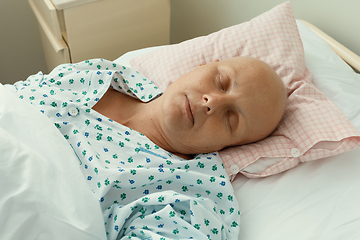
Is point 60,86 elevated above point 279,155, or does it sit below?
above

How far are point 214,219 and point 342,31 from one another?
994 millimetres

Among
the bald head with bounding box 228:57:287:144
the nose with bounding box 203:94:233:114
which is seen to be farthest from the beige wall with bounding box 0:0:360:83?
the nose with bounding box 203:94:233:114

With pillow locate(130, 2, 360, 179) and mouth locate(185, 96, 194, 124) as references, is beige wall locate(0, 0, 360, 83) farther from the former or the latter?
mouth locate(185, 96, 194, 124)

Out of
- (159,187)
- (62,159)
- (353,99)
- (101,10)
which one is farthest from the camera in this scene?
(101,10)

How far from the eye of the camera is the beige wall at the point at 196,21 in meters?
1.41

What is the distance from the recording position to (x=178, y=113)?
109 centimetres

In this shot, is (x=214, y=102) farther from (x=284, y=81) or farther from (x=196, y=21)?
(x=196, y=21)

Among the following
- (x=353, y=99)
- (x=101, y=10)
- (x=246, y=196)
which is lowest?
(x=246, y=196)

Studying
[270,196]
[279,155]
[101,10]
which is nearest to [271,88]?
[279,155]

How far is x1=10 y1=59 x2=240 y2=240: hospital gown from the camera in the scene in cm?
94

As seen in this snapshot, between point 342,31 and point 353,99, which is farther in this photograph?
point 342,31

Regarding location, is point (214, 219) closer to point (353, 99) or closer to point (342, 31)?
point (353, 99)

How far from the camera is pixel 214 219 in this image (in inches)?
37.5

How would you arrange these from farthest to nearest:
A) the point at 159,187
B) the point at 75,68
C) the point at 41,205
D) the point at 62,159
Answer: the point at 75,68 < the point at 159,187 < the point at 62,159 < the point at 41,205
